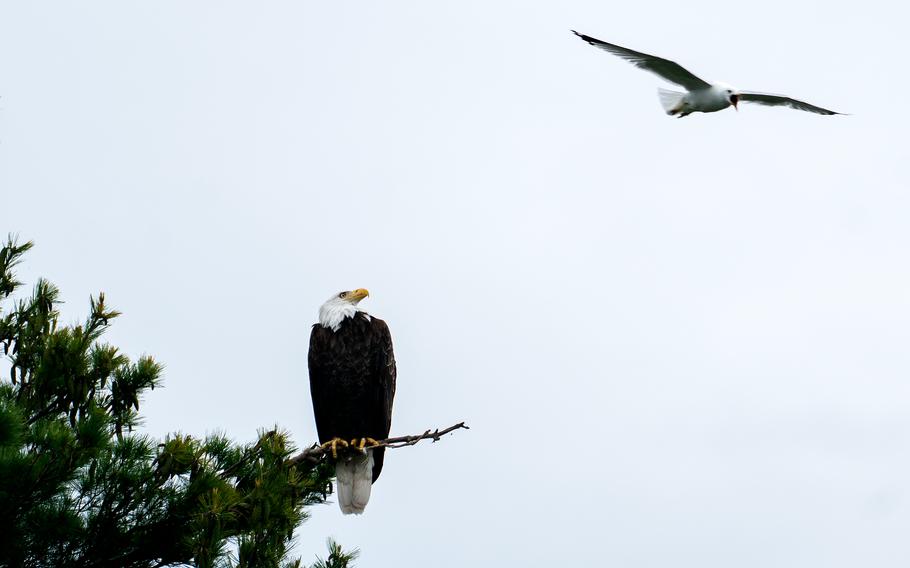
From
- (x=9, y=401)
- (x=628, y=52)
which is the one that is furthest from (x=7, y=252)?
(x=628, y=52)

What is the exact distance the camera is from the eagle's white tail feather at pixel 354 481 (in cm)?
815

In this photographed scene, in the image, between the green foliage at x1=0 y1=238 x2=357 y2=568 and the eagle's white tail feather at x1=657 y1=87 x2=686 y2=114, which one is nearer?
the green foliage at x1=0 y1=238 x2=357 y2=568

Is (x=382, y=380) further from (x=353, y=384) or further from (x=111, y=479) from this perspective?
(x=111, y=479)

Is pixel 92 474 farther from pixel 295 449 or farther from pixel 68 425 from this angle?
pixel 295 449

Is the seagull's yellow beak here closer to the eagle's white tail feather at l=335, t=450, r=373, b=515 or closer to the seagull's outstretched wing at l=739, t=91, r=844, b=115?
the eagle's white tail feather at l=335, t=450, r=373, b=515

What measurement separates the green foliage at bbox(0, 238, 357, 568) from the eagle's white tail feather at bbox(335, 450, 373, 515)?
82.3 inches

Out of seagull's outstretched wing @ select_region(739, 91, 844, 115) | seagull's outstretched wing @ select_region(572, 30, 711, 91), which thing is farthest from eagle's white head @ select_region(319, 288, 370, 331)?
seagull's outstretched wing @ select_region(739, 91, 844, 115)

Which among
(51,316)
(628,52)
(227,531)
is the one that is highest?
(628,52)

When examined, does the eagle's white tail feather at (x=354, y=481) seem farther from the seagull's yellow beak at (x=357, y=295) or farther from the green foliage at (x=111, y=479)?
the green foliage at (x=111, y=479)

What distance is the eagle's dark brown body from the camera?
319 inches

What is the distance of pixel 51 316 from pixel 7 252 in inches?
17.1

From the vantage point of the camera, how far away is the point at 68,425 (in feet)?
18.8

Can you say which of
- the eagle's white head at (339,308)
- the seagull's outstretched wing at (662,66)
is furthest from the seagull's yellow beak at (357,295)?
the seagull's outstretched wing at (662,66)

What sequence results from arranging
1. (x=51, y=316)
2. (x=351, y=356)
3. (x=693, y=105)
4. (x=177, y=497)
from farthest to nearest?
1. (x=693, y=105)
2. (x=351, y=356)
3. (x=51, y=316)
4. (x=177, y=497)
